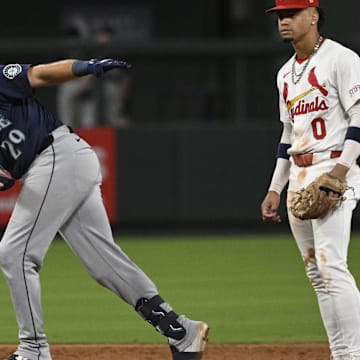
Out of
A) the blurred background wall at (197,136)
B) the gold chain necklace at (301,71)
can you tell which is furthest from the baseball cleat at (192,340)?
Answer: the blurred background wall at (197,136)

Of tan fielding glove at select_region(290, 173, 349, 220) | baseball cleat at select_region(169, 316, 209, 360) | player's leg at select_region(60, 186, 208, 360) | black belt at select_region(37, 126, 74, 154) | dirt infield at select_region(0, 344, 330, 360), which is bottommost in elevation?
dirt infield at select_region(0, 344, 330, 360)

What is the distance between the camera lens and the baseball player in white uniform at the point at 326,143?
5227 mm

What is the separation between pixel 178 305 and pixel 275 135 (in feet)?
15.7

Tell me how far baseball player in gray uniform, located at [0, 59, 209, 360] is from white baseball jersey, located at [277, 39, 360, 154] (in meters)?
0.98

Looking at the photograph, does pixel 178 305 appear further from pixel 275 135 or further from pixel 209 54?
pixel 209 54

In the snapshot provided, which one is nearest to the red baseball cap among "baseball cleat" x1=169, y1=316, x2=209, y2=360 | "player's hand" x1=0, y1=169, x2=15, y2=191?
"player's hand" x1=0, y1=169, x2=15, y2=191

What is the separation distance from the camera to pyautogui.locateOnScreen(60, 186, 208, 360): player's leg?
555 centimetres


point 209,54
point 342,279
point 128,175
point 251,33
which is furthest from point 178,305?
point 251,33

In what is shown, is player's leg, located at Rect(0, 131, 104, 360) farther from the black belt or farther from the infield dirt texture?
the infield dirt texture

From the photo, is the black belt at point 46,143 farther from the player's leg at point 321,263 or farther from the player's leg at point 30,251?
the player's leg at point 321,263

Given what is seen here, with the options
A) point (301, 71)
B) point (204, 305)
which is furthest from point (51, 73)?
point (204, 305)

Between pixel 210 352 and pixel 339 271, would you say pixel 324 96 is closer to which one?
pixel 339 271

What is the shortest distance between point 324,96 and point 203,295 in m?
3.40

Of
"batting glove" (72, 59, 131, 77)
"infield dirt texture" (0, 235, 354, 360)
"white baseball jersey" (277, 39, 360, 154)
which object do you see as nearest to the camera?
"batting glove" (72, 59, 131, 77)
